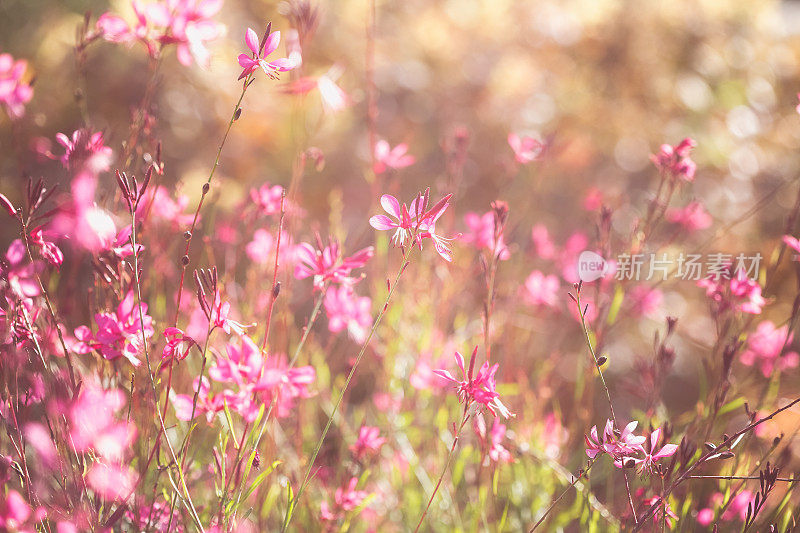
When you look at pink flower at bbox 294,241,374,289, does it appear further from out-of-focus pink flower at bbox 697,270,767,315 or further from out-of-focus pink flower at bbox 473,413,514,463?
out-of-focus pink flower at bbox 697,270,767,315

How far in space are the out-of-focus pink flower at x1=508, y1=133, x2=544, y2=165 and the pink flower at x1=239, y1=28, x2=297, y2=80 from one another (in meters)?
0.64

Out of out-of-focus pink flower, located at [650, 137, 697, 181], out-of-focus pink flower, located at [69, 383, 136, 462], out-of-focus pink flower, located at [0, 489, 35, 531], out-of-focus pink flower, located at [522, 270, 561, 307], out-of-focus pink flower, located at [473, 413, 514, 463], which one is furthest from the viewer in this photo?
Answer: out-of-focus pink flower, located at [522, 270, 561, 307]

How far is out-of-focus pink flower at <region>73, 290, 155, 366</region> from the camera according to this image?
74 centimetres

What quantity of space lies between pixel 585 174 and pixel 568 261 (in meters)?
0.93

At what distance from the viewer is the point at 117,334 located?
2.48ft

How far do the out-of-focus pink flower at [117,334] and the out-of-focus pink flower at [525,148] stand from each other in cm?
82

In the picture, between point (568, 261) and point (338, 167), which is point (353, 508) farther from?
point (338, 167)

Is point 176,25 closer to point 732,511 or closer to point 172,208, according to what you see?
point 172,208

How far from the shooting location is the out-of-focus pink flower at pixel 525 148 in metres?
1.26

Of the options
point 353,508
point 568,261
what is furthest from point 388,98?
point 353,508

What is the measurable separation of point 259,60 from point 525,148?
76 cm

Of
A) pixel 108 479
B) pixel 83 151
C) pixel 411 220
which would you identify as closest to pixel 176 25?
pixel 83 151

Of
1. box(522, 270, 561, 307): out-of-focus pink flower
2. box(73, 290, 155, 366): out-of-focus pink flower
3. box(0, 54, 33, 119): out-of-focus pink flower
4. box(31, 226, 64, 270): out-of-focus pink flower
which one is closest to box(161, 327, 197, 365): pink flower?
box(73, 290, 155, 366): out-of-focus pink flower

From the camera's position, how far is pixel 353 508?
1.03 m
